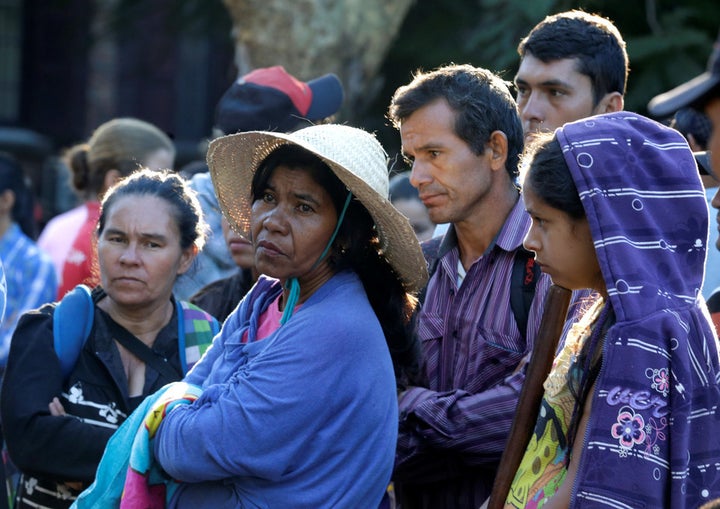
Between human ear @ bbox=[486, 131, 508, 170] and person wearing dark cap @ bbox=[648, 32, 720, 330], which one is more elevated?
human ear @ bbox=[486, 131, 508, 170]

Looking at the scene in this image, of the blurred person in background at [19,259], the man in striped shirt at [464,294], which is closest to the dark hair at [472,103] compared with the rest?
the man in striped shirt at [464,294]

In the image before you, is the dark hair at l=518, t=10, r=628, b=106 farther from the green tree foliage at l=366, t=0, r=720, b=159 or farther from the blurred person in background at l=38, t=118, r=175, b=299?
the green tree foliage at l=366, t=0, r=720, b=159

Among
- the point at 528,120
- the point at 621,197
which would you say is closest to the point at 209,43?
the point at 528,120

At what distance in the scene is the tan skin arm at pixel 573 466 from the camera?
2650mm

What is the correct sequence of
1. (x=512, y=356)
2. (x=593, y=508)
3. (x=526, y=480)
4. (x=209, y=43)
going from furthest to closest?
(x=209, y=43) < (x=512, y=356) < (x=526, y=480) < (x=593, y=508)

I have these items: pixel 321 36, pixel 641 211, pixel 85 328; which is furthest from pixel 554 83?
pixel 321 36

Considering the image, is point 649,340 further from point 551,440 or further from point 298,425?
point 298,425

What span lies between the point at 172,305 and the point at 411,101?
108cm

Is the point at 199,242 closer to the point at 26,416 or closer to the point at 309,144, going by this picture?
the point at 26,416

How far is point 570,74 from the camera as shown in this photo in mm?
4273

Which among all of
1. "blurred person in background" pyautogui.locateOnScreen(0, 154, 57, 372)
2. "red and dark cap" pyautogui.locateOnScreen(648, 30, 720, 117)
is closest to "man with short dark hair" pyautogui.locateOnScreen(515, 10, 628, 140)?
"red and dark cap" pyautogui.locateOnScreen(648, 30, 720, 117)

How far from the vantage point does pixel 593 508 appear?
2527mm

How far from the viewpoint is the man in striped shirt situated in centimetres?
329

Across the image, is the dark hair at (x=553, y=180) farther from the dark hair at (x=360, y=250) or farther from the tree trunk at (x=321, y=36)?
the tree trunk at (x=321, y=36)
